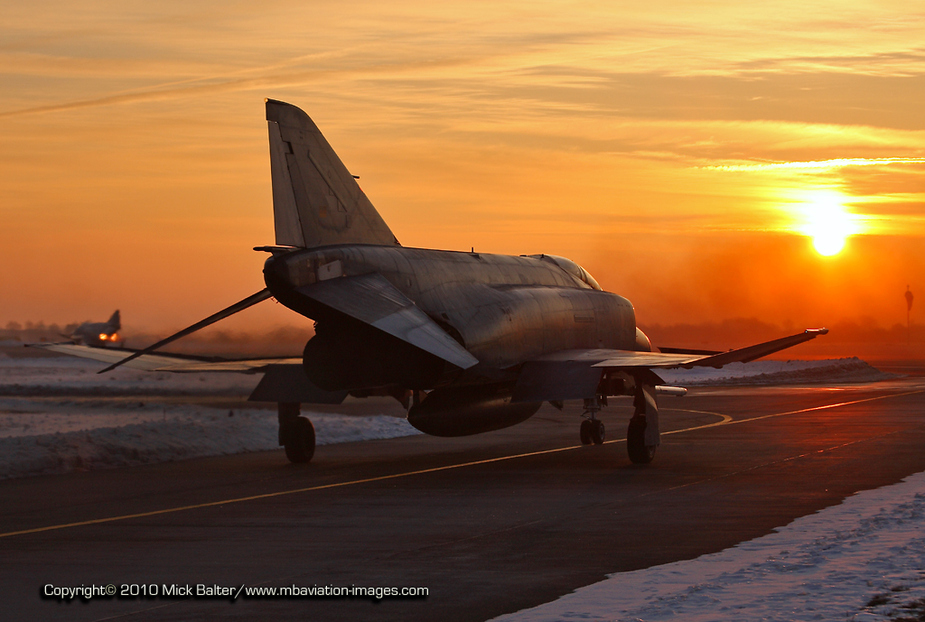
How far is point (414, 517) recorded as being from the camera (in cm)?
1427

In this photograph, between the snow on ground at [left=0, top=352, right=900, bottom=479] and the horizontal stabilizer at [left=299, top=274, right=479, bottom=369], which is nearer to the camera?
the horizontal stabilizer at [left=299, top=274, right=479, bottom=369]

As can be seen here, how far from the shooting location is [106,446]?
22156 mm

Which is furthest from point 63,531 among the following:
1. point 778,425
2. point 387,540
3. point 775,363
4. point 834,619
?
point 775,363

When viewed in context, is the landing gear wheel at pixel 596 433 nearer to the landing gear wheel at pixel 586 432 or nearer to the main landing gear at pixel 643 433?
the landing gear wheel at pixel 586 432

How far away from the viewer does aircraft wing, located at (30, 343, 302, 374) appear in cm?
2298

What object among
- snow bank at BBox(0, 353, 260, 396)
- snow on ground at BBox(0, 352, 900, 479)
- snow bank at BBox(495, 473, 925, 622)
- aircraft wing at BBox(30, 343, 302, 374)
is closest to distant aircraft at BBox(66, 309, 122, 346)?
snow bank at BBox(0, 353, 260, 396)

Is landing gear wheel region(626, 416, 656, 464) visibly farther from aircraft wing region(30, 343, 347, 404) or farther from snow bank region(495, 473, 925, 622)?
snow bank region(495, 473, 925, 622)

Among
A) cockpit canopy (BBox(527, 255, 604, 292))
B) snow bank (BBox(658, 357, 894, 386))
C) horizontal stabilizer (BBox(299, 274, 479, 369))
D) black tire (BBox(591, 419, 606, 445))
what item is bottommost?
black tire (BBox(591, 419, 606, 445))

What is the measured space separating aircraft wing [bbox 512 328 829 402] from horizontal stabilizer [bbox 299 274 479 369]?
2484mm

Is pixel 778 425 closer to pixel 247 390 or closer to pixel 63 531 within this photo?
pixel 247 390

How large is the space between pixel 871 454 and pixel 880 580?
1312cm

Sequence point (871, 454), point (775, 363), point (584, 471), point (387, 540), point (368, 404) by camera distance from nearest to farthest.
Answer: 1. point (387, 540)
2. point (584, 471)
3. point (871, 454)
4. point (368, 404)
5. point (775, 363)

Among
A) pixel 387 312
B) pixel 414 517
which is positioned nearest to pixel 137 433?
pixel 387 312

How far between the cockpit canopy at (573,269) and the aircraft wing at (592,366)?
511cm
